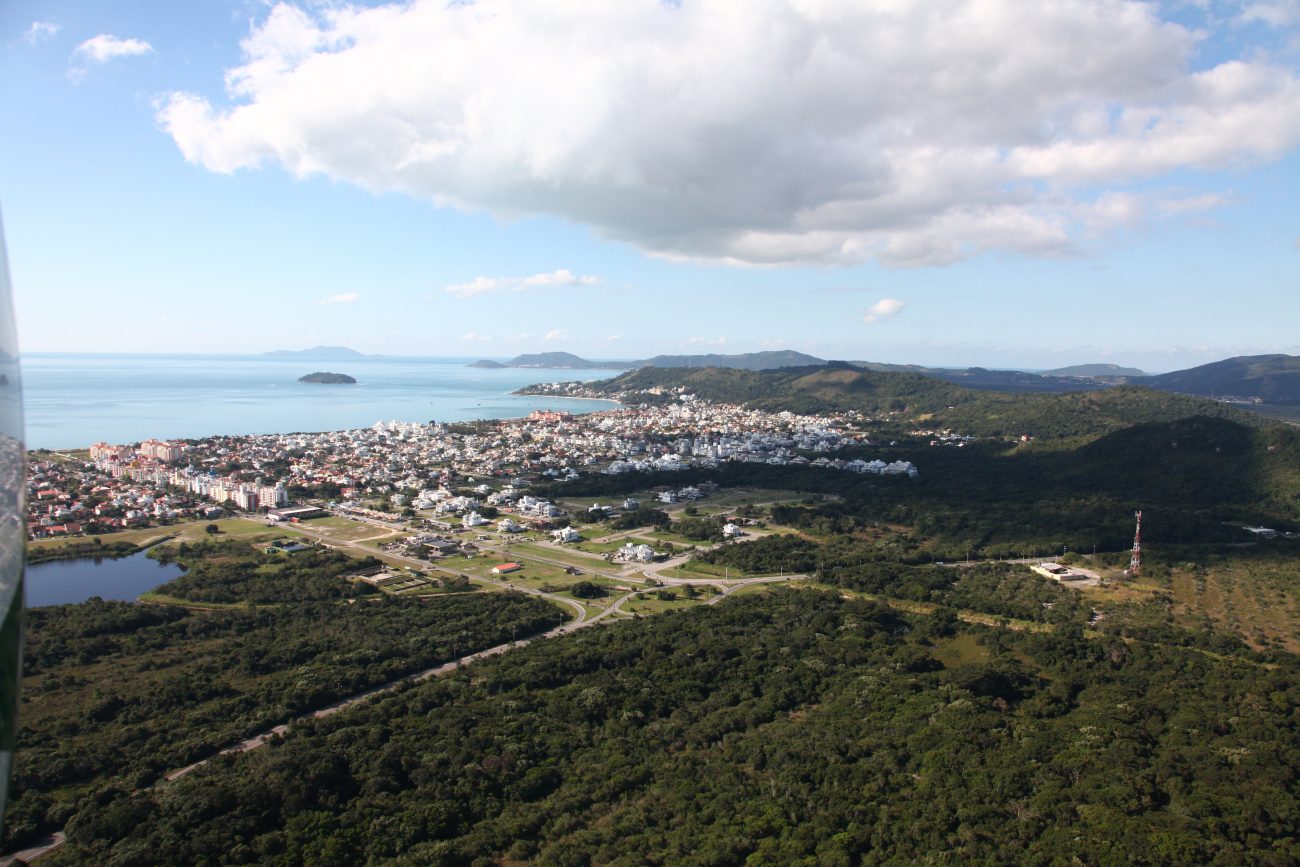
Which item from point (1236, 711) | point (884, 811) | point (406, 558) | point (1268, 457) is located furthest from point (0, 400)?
point (1268, 457)

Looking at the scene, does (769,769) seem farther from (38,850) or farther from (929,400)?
(929,400)

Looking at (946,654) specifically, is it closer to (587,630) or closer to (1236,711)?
(1236,711)

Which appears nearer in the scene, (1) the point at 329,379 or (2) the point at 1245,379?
(2) the point at 1245,379

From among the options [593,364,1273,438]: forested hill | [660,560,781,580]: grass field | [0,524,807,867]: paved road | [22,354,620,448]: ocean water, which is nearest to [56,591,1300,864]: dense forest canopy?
[0,524,807,867]: paved road

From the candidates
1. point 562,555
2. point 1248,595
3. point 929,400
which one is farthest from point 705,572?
point 929,400

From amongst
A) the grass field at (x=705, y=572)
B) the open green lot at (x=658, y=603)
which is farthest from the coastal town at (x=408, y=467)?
the open green lot at (x=658, y=603)

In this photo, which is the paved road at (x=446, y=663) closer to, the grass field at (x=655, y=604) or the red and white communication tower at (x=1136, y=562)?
the grass field at (x=655, y=604)
